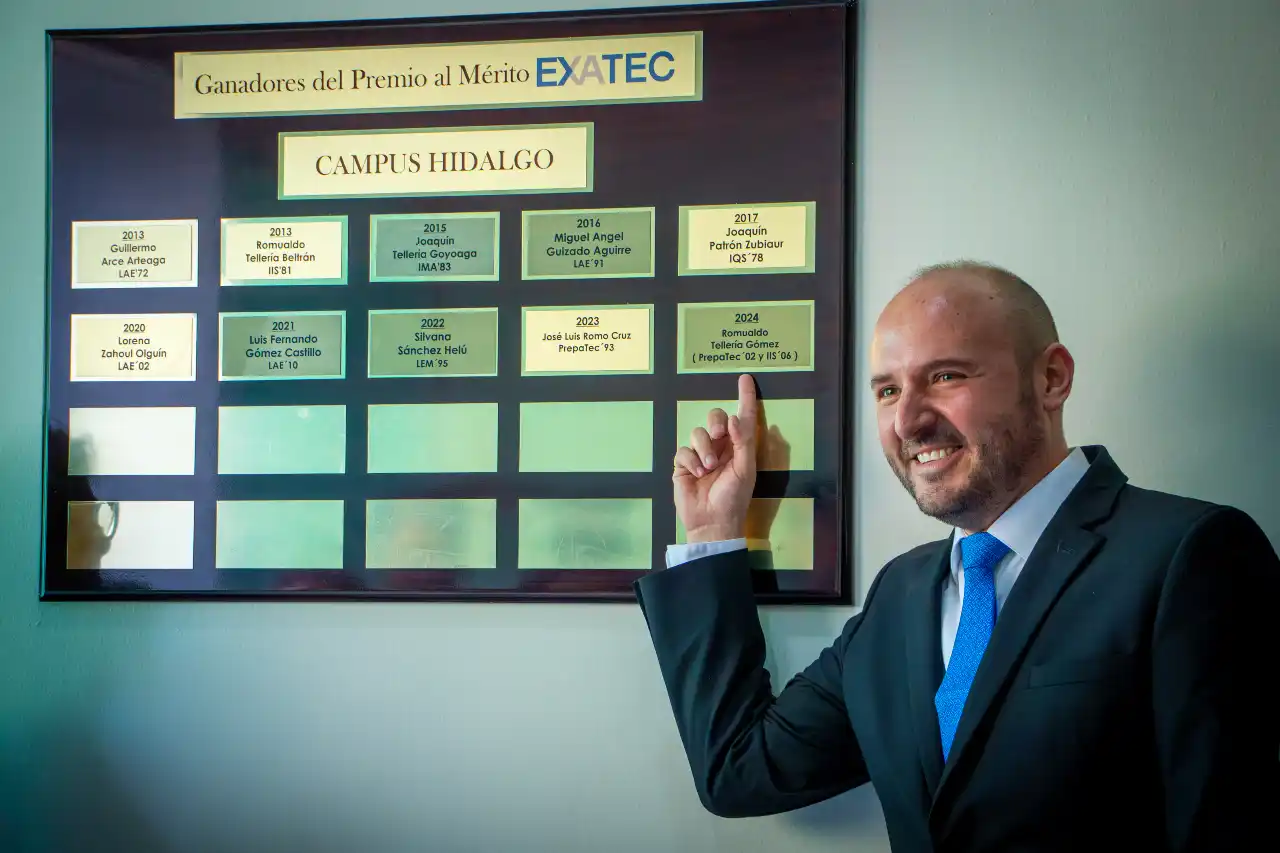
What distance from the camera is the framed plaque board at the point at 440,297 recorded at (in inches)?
58.9

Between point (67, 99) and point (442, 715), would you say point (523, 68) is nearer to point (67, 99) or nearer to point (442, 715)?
point (67, 99)

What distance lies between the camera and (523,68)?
156 cm

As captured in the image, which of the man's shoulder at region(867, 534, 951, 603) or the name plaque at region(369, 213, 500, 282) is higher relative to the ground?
the name plaque at region(369, 213, 500, 282)

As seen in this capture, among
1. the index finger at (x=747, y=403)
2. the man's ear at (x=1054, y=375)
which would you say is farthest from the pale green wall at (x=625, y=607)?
the man's ear at (x=1054, y=375)

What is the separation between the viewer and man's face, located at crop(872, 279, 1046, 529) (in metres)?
1.15

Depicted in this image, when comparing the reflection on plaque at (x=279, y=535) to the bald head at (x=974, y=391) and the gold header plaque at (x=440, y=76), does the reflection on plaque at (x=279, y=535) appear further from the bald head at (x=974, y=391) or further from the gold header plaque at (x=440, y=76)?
the bald head at (x=974, y=391)

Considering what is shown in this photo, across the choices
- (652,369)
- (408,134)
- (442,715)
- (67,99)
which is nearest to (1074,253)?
(652,369)

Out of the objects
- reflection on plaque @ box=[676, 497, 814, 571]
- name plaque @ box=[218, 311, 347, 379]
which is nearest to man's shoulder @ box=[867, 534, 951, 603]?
reflection on plaque @ box=[676, 497, 814, 571]

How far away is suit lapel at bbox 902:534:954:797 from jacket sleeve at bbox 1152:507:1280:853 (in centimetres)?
24

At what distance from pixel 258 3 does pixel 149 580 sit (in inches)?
37.7

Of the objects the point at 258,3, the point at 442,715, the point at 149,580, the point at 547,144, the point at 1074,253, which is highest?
the point at 258,3

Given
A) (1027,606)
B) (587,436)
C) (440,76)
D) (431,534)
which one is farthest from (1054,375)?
(440,76)

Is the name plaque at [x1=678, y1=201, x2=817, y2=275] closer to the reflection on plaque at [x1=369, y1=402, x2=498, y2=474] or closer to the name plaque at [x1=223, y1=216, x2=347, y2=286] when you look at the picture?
the reflection on plaque at [x1=369, y1=402, x2=498, y2=474]

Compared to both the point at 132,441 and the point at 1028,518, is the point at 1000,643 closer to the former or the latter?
the point at 1028,518
